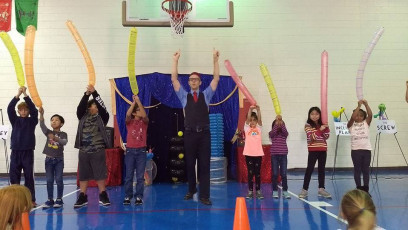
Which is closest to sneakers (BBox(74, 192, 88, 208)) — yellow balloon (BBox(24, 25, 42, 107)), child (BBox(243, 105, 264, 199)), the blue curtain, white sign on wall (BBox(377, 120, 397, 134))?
yellow balloon (BBox(24, 25, 42, 107))

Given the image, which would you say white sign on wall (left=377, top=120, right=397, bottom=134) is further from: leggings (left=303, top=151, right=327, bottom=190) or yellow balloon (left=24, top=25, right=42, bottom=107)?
yellow balloon (left=24, top=25, right=42, bottom=107)

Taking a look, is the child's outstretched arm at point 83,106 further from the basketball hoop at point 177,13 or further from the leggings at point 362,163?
the leggings at point 362,163

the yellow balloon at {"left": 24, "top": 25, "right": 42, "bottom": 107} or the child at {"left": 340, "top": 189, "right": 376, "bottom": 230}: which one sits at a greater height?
the yellow balloon at {"left": 24, "top": 25, "right": 42, "bottom": 107}

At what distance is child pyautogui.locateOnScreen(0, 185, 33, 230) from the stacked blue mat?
564 centimetres

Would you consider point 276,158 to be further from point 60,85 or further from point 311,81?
point 60,85

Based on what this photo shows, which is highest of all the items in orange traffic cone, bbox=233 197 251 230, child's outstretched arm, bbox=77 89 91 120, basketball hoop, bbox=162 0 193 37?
basketball hoop, bbox=162 0 193 37

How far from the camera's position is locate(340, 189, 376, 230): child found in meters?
1.56

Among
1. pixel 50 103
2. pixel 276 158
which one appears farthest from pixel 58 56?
pixel 276 158

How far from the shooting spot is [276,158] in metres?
5.48

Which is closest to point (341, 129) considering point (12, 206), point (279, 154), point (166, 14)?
point (279, 154)

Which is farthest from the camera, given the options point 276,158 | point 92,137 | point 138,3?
point 138,3

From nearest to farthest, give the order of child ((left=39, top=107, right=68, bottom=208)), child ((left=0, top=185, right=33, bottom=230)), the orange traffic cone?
child ((left=0, top=185, right=33, bottom=230)), the orange traffic cone, child ((left=39, top=107, right=68, bottom=208))

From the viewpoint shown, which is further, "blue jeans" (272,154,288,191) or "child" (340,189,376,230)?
"blue jeans" (272,154,288,191)

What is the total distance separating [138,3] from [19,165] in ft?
12.4
